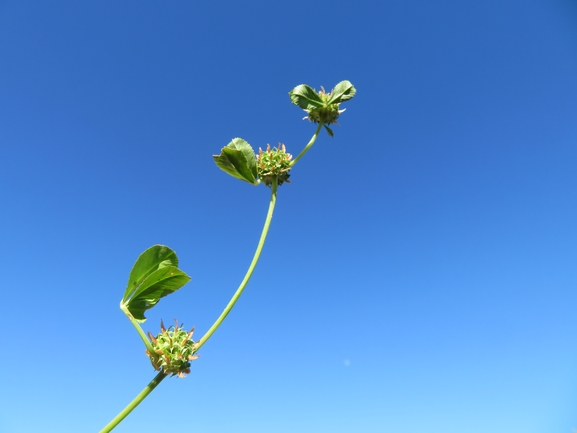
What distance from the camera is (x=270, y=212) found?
1995mm

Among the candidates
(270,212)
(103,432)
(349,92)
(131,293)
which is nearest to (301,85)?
(349,92)

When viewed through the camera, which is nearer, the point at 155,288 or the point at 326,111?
the point at 155,288

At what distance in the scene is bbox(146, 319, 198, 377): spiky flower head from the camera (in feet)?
5.26

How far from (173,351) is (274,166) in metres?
1.24

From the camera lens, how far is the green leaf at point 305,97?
8.37ft

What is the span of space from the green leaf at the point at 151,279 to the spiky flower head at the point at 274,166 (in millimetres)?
792

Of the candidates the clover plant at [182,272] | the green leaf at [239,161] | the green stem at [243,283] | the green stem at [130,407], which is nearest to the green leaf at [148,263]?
the clover plant at [182,272]

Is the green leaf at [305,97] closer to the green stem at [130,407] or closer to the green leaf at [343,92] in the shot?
the green leaf at [343,92]

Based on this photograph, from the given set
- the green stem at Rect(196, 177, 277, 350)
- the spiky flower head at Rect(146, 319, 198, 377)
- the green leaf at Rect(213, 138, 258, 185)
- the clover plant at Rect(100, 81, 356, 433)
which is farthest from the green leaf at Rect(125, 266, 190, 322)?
the green leaf at Rect(213, 138, 258, 185)

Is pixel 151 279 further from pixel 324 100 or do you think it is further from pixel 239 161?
pixel 324 100

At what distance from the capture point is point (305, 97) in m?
2.58

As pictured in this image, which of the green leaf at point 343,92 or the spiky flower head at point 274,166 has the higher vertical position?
the green leaf at point 343,92

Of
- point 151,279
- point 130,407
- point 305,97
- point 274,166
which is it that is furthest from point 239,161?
point 130,407

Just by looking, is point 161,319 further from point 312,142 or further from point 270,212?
point 312,142
